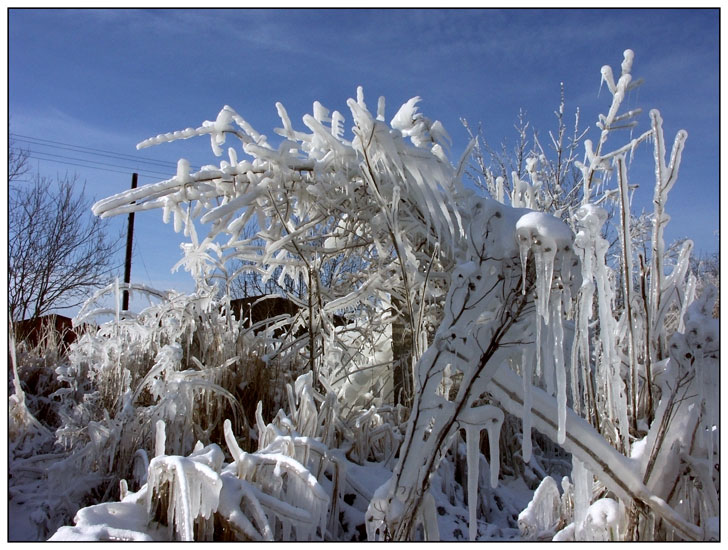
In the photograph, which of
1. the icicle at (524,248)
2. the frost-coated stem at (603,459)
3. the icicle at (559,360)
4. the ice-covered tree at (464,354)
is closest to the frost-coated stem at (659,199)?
the ice-covered tree at (464,354)

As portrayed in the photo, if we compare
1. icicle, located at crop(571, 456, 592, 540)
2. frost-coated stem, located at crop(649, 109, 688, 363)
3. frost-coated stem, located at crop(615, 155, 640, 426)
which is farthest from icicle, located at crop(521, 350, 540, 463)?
frost-coated stem, located at crop(649, 109, 688, 363)

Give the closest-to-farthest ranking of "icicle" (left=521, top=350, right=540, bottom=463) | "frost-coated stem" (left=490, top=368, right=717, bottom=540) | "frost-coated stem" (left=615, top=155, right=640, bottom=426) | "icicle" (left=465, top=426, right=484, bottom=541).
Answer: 1. "icicle" (left=521, top=350, right=540, bottom=463)
2. "frost-coated stem" (left=490, top=368, right=717, bottom=540)
3. "icicle" (left=465, top=426, right=484, bottom=541)
4. "frost-coated stem" (left=615, top=155, right=640, bottom=426)

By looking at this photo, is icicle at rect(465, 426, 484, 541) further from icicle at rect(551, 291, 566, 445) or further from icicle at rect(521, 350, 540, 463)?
icicle at rect(551, 291, 566, 445)

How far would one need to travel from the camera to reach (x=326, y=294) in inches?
184

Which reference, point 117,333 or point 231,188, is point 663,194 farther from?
point 117,333

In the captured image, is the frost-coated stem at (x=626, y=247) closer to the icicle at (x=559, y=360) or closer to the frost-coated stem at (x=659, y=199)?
the frost-coated stem at (x=659, y=199)

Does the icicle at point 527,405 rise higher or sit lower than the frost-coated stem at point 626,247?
lower

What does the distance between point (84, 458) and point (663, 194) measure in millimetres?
3961

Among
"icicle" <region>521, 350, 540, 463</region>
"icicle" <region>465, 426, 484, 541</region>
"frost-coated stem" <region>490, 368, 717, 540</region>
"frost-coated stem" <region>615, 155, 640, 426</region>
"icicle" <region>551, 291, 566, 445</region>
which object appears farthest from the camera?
"frost-coated stem" <region>615, 155, 640, 426</region>

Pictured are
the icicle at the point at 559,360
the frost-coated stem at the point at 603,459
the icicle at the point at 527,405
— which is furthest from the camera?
the frost-coated stem at the point at 603,459

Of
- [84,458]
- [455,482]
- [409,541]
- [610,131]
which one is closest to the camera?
[409,541]

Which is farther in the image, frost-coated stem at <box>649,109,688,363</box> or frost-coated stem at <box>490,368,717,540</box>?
frost-coated stem at <box>649,109,688,363</box>

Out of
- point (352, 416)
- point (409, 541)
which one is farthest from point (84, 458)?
point (409, 541)

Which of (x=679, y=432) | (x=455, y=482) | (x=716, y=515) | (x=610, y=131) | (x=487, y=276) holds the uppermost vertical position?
(x=610, y=131)
